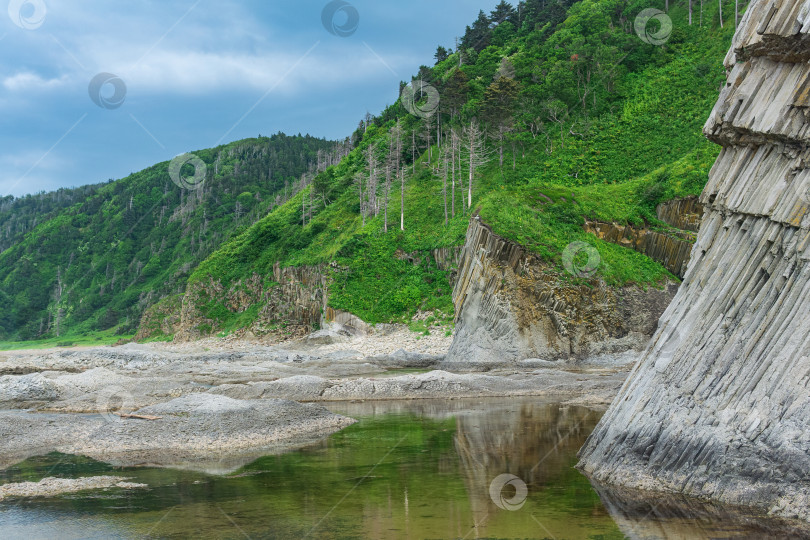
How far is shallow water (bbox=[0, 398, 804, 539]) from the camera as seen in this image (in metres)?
12.5

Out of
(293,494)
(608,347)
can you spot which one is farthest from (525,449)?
(608,347)

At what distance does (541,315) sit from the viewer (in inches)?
1772

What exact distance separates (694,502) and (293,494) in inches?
384

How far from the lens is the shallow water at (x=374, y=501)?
41.1 feet

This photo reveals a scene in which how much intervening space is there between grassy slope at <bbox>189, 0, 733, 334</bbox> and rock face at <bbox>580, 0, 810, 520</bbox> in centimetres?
3009

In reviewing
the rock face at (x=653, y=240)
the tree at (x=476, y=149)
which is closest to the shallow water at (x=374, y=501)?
the rock face at (x=653, y=240)

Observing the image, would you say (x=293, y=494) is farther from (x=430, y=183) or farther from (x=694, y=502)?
(x=430, y=183)

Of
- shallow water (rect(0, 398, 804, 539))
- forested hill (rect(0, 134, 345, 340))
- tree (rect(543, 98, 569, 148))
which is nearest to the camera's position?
shallow water (rect(0, 398, 804, 539))

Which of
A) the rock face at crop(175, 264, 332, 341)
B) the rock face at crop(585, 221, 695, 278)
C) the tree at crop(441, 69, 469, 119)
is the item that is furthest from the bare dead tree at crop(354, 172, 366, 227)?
the rock face at crop(585, 221, 695, 278)

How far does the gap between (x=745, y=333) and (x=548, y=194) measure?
41713 mm

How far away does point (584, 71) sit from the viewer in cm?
8875

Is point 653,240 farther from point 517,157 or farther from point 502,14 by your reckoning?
point 502,14

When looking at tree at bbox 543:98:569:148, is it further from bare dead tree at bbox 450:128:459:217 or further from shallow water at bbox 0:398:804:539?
shallow water at bbox 0:398:804:539

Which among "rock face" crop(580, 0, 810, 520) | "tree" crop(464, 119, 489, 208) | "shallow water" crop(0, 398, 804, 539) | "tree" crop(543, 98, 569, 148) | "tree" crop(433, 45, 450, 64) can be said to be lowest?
"shallow water" crop(0, 398, 804, 539)
